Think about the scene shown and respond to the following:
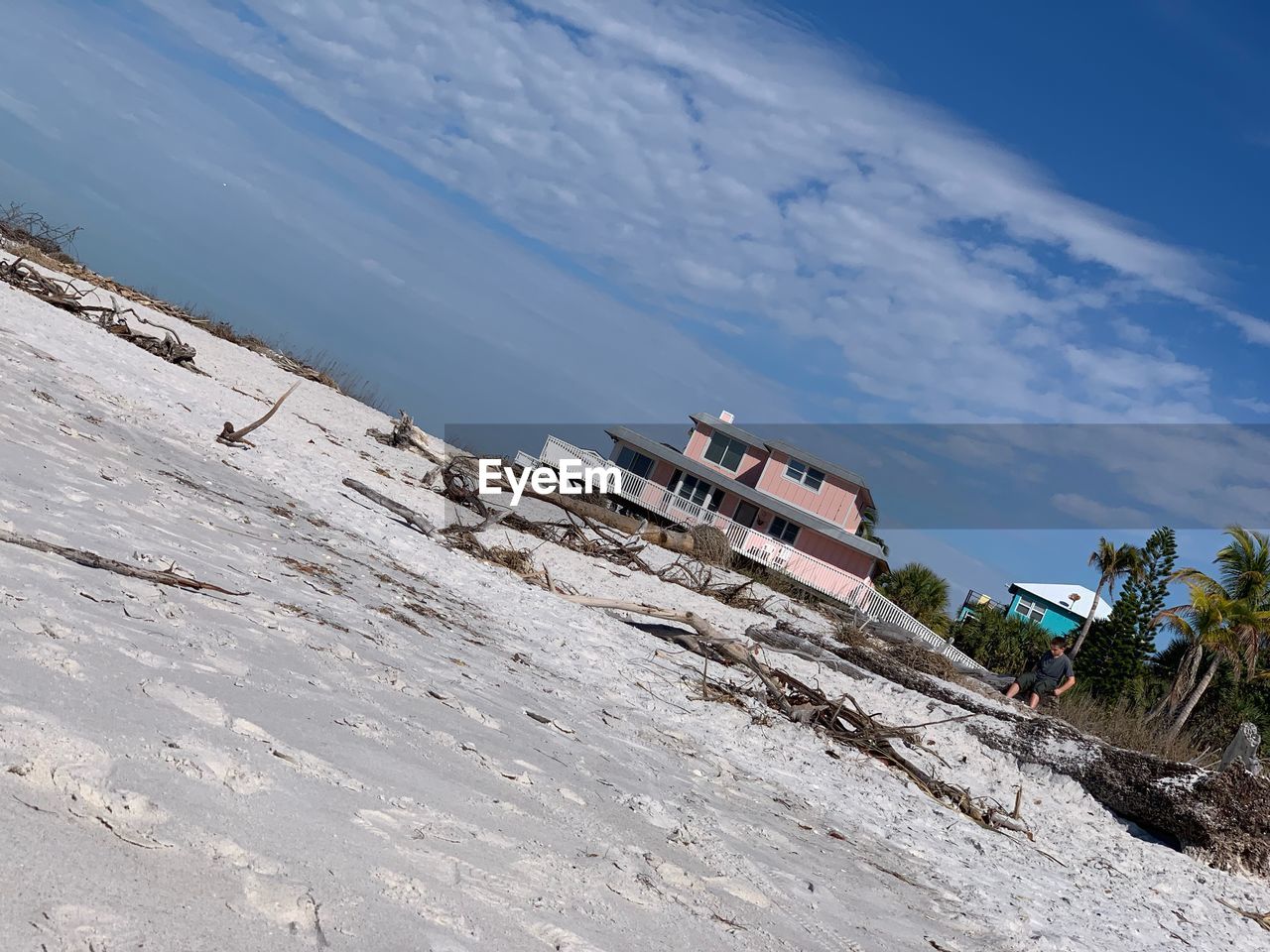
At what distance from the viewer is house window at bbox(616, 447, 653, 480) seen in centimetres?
3878

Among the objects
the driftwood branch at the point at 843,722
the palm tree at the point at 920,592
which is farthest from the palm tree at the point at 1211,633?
the driftwood branch at the point at 843,722

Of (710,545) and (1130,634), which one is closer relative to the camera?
(710,545)

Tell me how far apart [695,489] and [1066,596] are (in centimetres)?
3492

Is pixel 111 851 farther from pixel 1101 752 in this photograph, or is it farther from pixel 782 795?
pixel 1101 752

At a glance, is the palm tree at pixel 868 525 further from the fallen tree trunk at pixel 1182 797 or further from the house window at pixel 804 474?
the fallen tree trunk at pixel 1182 797

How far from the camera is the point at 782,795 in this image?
24.1 feet

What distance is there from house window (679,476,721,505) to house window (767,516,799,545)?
2.63m

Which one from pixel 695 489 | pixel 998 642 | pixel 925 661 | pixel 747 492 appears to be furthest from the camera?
pixel 695 489

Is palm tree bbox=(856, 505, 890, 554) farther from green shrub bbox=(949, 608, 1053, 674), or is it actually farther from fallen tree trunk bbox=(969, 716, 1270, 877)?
fallen tree trunk bbox=(969, 716, 1270, 877)

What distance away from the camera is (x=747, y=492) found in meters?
37.5

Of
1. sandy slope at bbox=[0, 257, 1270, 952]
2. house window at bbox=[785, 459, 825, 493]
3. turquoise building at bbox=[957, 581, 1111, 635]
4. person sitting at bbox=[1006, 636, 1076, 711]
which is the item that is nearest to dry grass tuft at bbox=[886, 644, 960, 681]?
person sitting at bbox=[1006, 636, 1076, 711]

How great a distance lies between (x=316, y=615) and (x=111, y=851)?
146 inches

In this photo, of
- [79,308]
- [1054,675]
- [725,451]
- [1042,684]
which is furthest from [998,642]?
[79,308]

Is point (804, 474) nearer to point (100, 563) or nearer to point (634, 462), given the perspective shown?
point (634, 462)
